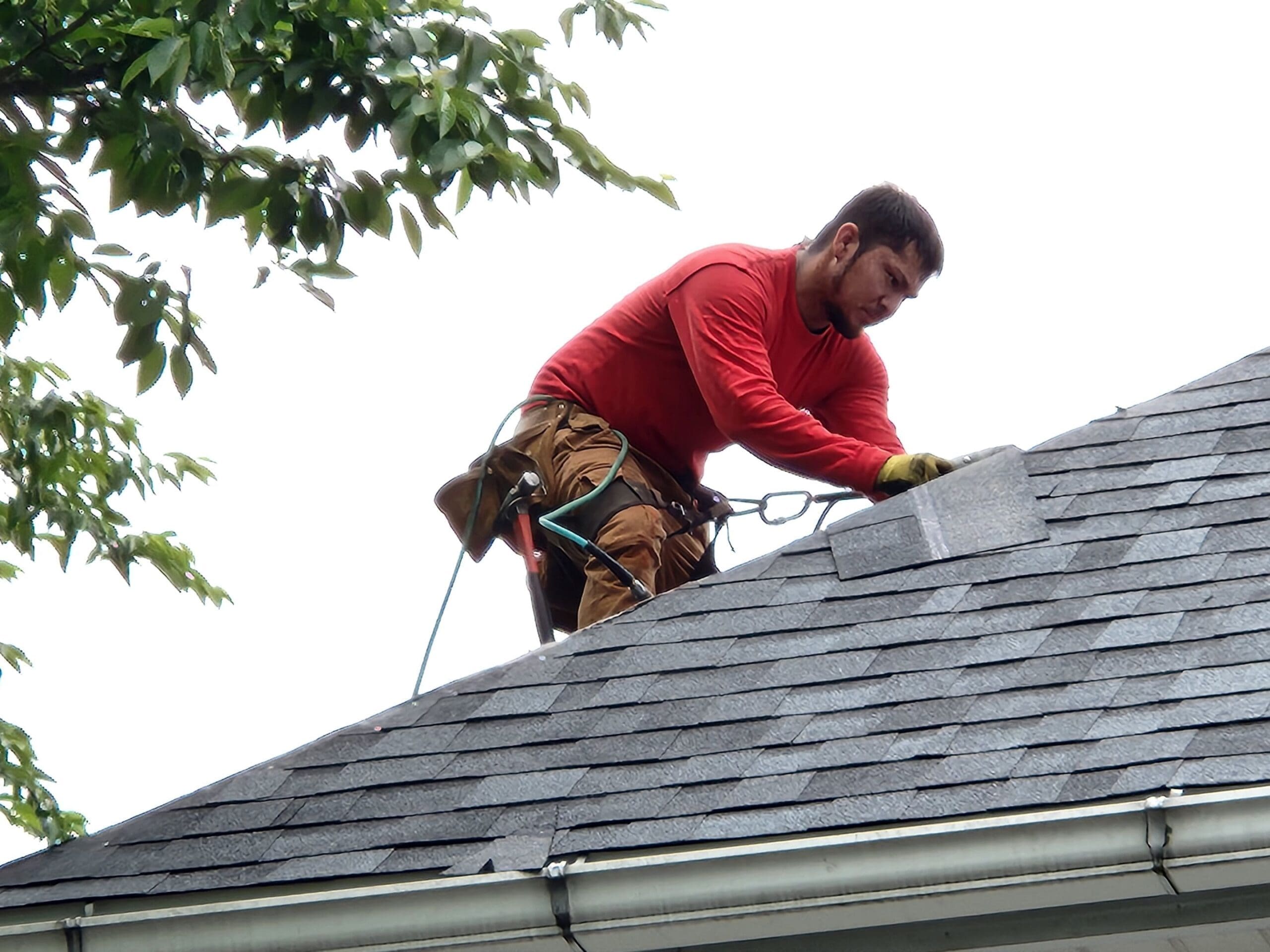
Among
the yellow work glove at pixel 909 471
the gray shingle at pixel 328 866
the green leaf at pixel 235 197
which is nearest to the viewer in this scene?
the gray shingle at pixel 328 866

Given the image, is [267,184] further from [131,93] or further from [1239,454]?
[1239,454]

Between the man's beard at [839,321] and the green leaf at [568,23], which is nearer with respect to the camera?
the green leaf at [568,23]

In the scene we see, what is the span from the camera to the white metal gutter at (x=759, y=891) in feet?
9.81

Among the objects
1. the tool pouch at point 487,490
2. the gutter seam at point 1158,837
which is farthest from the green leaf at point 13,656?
the gutter seam at point 1158,837

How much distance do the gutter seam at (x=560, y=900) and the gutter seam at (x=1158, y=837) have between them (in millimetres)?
1007

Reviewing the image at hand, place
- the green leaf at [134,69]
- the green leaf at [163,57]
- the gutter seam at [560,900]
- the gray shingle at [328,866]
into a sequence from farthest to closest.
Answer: the green leaf at [134,69]
the green leaf at [163,57]
the gray shingle at [328,866]
the gutter seam at [560,900]

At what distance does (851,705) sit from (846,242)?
1.58 m

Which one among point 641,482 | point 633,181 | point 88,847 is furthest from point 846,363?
point 88,847

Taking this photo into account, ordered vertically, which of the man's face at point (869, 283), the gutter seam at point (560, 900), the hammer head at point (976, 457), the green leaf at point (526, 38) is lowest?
the gutter seam at point (560, 900)

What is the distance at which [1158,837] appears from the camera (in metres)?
2.99

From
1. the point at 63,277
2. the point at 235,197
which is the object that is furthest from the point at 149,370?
the point at 235,197

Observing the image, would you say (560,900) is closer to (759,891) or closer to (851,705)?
(759,891)

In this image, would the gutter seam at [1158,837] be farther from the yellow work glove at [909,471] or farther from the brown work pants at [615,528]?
the brown work pants at [615,528]

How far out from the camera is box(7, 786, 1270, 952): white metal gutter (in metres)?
2.99
